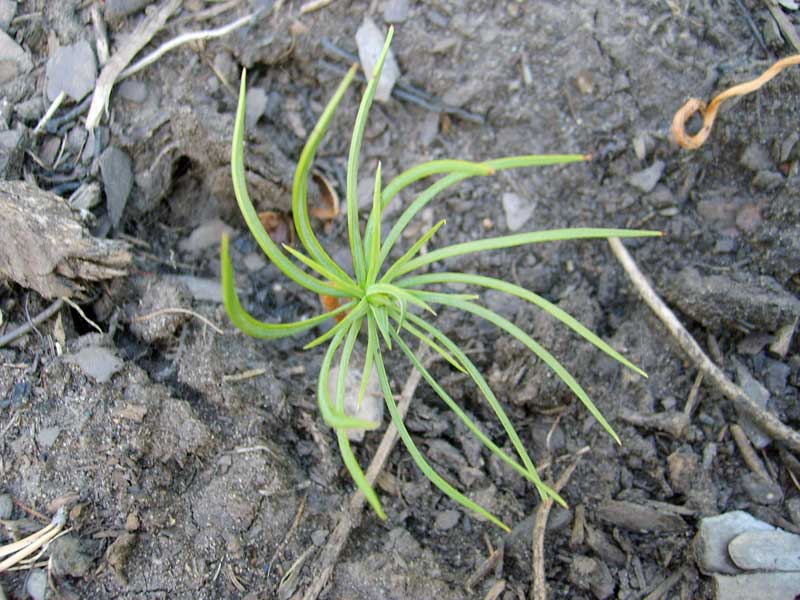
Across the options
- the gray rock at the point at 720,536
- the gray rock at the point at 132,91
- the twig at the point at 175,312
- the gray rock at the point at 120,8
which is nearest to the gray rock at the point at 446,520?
the gray rock at the point at 720,536

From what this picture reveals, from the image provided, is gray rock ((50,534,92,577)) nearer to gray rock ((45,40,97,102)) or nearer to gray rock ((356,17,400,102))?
gray rock ((45,40,97,102))

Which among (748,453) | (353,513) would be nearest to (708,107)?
(748,453)

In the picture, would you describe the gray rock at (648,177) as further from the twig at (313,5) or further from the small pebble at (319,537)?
the small pebble at (319,537)

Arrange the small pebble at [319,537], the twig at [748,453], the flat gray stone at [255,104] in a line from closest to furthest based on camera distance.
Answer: the small pebble at [319,537], the twig at [748,453], the flat gray stone at [255,104]

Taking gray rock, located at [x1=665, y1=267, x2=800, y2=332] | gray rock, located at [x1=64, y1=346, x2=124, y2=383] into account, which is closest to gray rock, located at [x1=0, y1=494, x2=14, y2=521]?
gray rock, located at [x1=64, y1=346, x2=124, y2=383]

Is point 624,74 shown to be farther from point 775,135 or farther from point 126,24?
point 126,24

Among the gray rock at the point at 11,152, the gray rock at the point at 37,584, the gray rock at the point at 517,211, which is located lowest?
the gray rock at the point at 37,584
